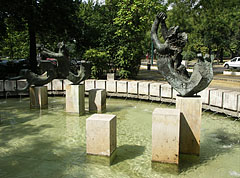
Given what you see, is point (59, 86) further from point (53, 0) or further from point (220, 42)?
point (220, 42)

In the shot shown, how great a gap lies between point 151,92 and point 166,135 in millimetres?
7428

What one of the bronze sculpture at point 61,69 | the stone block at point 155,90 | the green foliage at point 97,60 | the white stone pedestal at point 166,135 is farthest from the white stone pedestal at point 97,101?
the green foliage at point 97,60

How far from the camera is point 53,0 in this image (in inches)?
757

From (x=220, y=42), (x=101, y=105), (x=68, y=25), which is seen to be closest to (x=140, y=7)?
(x=68, y=25)

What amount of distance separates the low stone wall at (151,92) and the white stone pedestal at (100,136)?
575 centimetres

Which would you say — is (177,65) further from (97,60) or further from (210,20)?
(210,20)

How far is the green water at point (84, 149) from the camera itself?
5.37m

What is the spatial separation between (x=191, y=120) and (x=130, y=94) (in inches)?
305

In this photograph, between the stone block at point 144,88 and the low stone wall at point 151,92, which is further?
the stone block at point 144,88

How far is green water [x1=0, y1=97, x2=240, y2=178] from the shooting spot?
5371 millimetres

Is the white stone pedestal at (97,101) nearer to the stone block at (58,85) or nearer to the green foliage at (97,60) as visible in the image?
the stone block at (58,85)

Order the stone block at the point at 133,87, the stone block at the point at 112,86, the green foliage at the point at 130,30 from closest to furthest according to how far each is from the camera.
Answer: the stone block at the point at 133,87
the stone block at the point at 112,86
the green foliage at the point at 130,30

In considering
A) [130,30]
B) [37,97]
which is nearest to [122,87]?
[37,97]

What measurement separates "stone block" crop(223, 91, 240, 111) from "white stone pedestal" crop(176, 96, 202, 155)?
13.9 ft
